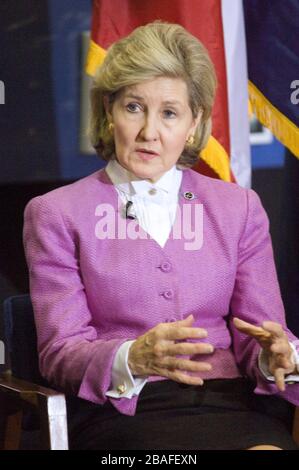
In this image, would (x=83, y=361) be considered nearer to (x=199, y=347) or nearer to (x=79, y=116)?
(x=199, y=347)

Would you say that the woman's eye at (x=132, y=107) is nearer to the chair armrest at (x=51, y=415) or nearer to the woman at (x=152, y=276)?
the woman at (x=152, y=276)

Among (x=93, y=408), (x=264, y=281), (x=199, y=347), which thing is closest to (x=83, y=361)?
(x=93, y=408)

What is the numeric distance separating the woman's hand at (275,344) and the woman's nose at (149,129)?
0.46 meters

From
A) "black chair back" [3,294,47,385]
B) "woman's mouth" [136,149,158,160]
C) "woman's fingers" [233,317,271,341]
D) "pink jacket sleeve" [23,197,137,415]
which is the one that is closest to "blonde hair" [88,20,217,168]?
"woman's mouth" [136,149,158,160]

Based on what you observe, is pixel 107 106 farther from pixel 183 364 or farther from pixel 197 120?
pixel 183 364

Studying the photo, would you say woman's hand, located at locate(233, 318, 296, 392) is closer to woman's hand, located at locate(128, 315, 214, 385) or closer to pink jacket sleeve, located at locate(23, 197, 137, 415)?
woman's hand, located at locate(128, 315, 214, 385)

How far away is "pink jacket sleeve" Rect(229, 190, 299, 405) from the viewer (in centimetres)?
210

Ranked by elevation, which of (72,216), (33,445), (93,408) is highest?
(72,216)

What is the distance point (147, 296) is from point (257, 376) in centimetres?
31

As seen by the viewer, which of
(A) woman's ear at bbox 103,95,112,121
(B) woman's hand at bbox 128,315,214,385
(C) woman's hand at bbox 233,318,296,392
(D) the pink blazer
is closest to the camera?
(B) woman's hand at bbox 128,315,214,385

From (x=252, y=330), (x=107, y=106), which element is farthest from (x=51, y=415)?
(x=107, y=106)

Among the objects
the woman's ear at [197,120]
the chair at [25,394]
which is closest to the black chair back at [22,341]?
the chair at [25,394]

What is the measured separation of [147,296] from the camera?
2014mm

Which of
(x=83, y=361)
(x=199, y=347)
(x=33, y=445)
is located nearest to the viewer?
(x=199, y=347)
